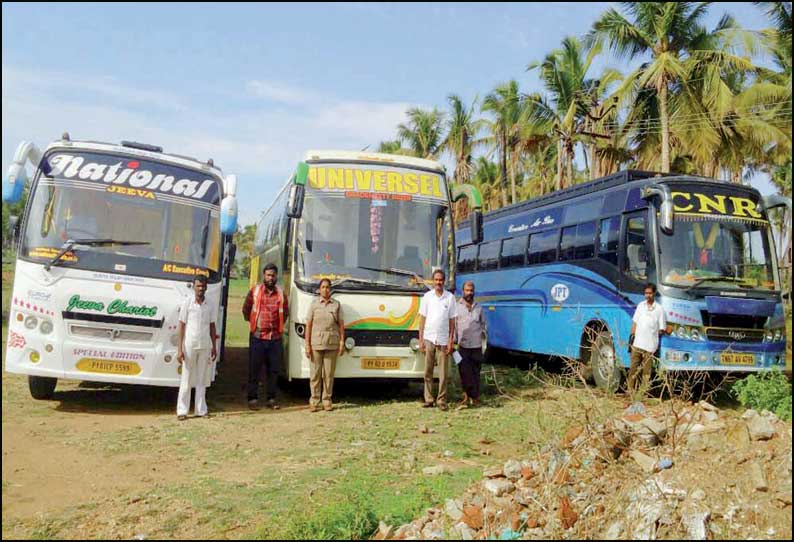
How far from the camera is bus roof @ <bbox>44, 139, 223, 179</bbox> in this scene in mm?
8523

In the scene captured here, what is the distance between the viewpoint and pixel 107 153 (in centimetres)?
860

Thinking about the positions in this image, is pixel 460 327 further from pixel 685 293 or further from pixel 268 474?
pixel 268 474

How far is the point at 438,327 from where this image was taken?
9.05 metres

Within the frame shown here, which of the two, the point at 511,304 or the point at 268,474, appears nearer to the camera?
the point at 268,474

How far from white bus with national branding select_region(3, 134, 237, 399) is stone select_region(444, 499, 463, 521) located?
4.60 m

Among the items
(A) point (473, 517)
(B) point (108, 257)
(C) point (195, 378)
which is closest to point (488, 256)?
(C) point (195, 378)

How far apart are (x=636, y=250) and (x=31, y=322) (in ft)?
26.7

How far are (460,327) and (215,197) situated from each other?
370cm

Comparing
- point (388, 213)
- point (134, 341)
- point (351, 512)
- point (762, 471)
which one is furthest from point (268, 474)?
point (388, 213)

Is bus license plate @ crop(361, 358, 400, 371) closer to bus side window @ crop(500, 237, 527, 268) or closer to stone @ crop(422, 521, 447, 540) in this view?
stone @ crop(422, 521, 447, 540)

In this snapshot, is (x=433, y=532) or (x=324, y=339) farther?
(x=324, y=339)

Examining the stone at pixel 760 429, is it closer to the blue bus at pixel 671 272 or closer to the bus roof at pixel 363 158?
the blue bus at pixel 671 272

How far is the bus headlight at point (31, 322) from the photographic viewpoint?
781cm

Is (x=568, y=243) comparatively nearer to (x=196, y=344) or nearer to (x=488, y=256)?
(x=488, y=256)
